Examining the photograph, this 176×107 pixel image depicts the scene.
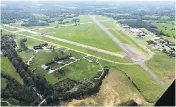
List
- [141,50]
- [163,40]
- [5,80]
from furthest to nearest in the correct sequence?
[163,40]
[141,50]
[5,80]

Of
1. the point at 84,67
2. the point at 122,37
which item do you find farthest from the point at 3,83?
the point at 122,37

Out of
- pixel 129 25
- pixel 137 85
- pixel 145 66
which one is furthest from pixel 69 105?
pixel 129 25

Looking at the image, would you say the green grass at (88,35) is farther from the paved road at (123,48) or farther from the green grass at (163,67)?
the green grass at (163,67)

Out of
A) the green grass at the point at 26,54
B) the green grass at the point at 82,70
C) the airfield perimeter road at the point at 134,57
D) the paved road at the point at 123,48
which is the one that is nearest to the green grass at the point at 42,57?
the green grass at the point at 26,54

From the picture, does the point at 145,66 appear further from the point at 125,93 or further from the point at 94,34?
the point at 94,34

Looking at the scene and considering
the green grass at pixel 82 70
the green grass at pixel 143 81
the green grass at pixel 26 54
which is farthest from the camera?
the green grass at pixel 26 54

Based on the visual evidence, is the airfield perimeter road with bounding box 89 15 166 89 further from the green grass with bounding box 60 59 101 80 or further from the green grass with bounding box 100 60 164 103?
the green grass with bounding box 60 59 101 80
